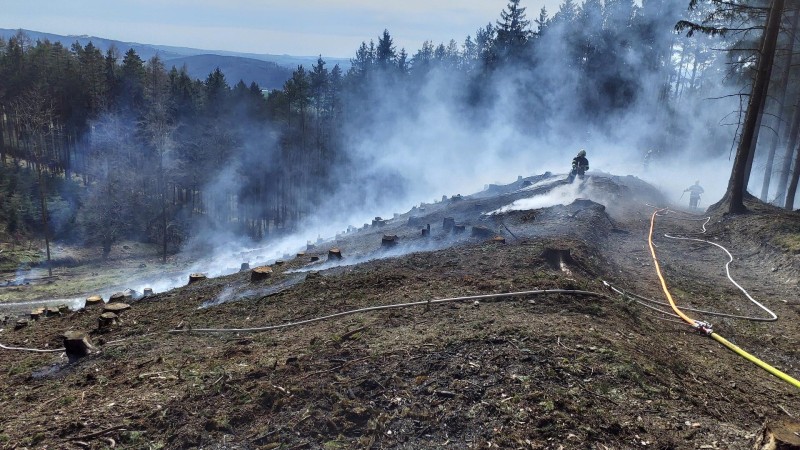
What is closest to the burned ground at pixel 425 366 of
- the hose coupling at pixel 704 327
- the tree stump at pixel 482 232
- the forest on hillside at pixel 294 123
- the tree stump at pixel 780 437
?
the hose coupling at pixel 704 327

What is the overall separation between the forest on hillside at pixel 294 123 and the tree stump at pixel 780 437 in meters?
35.9

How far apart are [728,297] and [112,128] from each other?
42520mm

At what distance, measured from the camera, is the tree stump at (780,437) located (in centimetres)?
283

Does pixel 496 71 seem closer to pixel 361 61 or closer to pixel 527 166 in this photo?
pixel 527 166

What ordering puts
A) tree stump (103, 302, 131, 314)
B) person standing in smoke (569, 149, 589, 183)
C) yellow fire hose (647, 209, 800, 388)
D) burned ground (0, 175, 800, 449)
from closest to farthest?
burned ground (0, 175, 800, 449) < yellow fire hose (647, 209, 800, 388) < tree stump (103, 302, 131, 314) < person standing in smoke (569, 149, 589, 183)

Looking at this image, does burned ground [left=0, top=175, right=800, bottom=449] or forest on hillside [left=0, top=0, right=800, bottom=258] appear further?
forest on hillside [left=0, top=0, right=800, bottom=258]

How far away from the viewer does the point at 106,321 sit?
7.91 metres

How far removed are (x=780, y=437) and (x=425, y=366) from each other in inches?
112

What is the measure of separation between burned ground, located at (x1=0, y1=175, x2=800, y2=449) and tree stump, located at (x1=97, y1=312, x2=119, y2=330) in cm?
13

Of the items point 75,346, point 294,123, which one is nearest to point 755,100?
point 75,346

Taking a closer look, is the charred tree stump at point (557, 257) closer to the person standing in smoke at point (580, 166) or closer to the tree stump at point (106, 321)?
the tree stump at point (106, 321)

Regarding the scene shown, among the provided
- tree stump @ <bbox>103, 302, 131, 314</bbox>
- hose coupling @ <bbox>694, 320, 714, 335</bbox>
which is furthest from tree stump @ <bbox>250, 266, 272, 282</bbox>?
hose coupling @ <bbox>694, 320, 714, 335</bbox>

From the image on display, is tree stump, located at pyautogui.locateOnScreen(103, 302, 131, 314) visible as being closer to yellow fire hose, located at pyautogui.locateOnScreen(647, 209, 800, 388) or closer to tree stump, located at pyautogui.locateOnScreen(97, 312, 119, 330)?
tree stump, located at pyautogui.locateOnScreen(97, 312, 119, 330)

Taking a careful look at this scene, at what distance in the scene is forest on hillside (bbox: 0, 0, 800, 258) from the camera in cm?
3572
